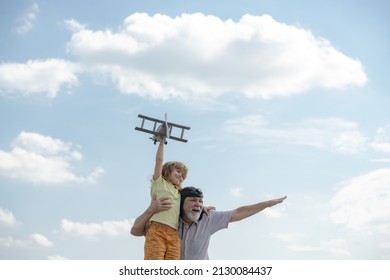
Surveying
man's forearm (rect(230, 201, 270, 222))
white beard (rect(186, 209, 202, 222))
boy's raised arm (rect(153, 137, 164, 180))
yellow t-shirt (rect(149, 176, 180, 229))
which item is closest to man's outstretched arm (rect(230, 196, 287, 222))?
man's forearm (rect(230, 201, 270, 222))

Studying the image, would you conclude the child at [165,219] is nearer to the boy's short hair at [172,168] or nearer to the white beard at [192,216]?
the boy's short hair at [172,168]

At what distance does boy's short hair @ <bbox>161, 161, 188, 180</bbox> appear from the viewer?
6.41 meters

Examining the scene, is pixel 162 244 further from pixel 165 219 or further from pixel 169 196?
pixel 169 196

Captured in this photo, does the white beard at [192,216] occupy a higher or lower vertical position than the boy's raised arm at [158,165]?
lower

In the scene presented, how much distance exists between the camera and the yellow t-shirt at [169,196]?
5914 millimetres

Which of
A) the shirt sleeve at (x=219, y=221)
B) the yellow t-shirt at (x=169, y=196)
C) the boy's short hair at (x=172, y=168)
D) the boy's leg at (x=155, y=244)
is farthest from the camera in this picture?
the boy's short hair at (x=172, y=168)

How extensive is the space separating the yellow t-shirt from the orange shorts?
0.09 meters

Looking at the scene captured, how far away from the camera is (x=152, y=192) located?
6227mm

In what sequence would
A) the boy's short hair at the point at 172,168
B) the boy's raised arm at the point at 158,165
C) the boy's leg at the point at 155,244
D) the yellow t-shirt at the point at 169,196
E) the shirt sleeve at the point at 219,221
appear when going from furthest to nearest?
the boy's short hair at the point at 172,168
the boy's raised arm at the point at 158,165
the shirt sleeve at the point at 219,221
the yellow t-shirt at the point at 169,196
the boy's leg at the point at 155,244

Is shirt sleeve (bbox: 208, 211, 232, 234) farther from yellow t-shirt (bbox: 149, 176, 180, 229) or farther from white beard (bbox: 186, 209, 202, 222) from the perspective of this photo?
yellow t-shirt (bbox: 149, 176, 180, 229)

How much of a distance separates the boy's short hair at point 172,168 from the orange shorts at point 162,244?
2.72ft

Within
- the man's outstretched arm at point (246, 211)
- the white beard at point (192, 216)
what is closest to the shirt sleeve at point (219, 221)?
the man's outstretched arm at point (246, 211)

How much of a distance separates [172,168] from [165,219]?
821 millimetres
